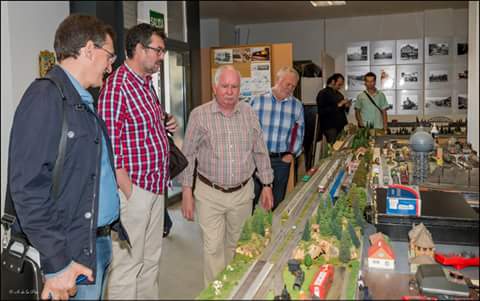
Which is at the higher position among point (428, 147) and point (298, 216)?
point (428, 147)

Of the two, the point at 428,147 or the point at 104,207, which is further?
the point at 428,147

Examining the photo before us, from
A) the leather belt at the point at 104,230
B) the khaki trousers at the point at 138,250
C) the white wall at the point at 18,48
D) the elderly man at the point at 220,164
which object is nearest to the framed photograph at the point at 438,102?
the elderly man at the point at 220,164

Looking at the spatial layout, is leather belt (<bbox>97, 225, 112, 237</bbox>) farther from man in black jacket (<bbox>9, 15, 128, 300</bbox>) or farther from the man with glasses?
the man with glasses

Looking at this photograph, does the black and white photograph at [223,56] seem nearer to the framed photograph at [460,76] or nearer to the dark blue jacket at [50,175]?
the framed photograph at [460,76]

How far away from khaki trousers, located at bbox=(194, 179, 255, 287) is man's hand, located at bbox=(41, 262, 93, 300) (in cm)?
135

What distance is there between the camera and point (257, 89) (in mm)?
6820

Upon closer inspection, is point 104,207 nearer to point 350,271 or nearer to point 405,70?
point 350,271

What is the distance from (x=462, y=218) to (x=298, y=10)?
302 inches

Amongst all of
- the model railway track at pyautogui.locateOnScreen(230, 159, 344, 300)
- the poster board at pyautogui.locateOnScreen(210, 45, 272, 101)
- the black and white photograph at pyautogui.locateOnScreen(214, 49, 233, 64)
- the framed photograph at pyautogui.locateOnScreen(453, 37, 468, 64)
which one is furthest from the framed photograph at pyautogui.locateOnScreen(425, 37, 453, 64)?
the model railway track at pyautogui.locateOnScreen(230, 159, 344, 300)

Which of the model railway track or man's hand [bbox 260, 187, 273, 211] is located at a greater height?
the model railway track

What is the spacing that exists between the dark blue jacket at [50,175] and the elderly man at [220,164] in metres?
1.23

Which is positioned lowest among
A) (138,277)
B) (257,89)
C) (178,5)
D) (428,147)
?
(138,277)

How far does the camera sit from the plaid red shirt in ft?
7.82

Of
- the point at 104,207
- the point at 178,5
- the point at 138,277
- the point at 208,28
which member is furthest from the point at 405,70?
A: the point at 104,207
